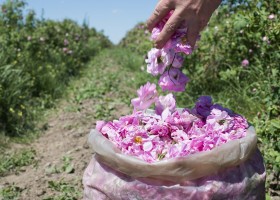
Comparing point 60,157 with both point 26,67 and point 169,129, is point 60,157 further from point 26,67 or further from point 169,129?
point 26,67

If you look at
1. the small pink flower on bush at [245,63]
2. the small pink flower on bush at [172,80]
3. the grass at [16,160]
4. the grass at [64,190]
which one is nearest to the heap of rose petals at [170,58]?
the small pink flower on bush at [172,80]

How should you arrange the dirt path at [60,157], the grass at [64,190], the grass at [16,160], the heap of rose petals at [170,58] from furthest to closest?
the grass at [16,160] → the dirt path at [60,157] → the grass at [64,190] → the heap of rose petals at [170,58]

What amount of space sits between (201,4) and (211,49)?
3.50 metres

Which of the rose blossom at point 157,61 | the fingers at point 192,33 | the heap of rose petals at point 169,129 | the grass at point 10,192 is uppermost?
the fingers at point 192,33

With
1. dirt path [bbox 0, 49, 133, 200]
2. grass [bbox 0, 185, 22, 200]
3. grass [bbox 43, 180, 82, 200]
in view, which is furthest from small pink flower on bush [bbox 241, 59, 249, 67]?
grass [bbox 0, 185, 22, 200]

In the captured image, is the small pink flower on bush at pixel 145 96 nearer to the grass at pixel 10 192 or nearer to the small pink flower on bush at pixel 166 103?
the small pink flower on bush at pixel 166 103

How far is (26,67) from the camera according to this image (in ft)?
19.8

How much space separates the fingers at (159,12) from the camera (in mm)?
1570

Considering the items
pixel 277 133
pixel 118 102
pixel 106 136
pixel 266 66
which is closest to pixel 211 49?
pixel 266 66

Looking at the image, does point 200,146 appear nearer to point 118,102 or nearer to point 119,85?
point 118,102

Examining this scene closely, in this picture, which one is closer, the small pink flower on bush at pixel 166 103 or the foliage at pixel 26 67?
the small pink flower on bush at pixel 166 103

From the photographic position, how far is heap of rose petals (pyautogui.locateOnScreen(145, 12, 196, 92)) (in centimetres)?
164

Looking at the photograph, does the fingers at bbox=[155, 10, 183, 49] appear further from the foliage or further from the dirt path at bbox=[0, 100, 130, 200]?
the foliage

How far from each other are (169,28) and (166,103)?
13.2 inches
